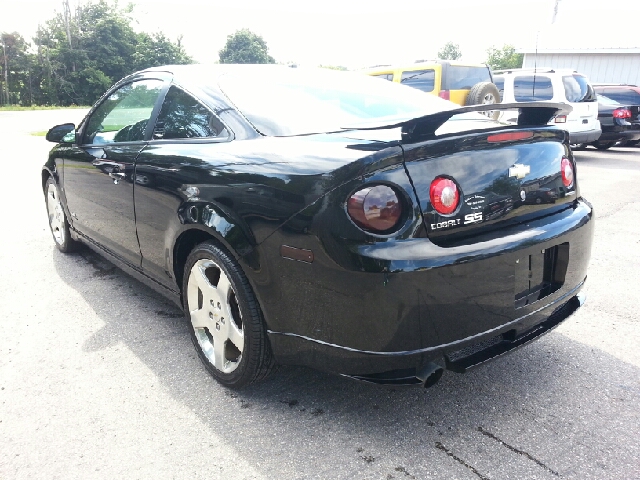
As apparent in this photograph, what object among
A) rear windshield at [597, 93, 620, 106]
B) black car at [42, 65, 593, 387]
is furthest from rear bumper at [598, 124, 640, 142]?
black car at [42, 65, 593, 387]

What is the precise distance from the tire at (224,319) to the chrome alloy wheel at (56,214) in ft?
7.95

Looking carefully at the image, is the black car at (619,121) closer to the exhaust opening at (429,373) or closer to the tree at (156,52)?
the exhaust opening at (429,373)

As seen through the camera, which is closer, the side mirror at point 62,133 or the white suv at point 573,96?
the side mirror at point 62,133

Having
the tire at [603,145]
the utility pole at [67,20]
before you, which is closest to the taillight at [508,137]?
the tire at [603,145]

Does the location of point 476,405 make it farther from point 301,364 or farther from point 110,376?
point 110,376

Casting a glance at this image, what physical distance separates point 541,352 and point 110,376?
7.56 ft

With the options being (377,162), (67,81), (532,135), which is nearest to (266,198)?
(377,162)

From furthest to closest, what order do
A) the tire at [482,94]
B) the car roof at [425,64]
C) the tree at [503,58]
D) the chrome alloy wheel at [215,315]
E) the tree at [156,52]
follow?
the tree at [503,58] < the tree at [156,52] < the car roof at [425,64] < the tire at [482,94] < the chrome alloy wheel at [215,315]

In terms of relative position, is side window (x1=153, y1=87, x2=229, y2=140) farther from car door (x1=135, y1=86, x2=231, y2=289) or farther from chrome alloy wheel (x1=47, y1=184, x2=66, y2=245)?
chrome alloy wheel (x1=47, y1=184, x2=66, y2=245)

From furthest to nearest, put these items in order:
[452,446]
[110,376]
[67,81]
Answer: [67,81] < [110,376] < [452,446]

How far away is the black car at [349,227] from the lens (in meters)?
1.96

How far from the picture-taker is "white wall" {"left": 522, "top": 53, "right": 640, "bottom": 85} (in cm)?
2947

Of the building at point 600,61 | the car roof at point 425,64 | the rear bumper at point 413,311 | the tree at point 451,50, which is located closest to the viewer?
the rear bumper at point 413,311

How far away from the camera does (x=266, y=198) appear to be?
2.20 meters
